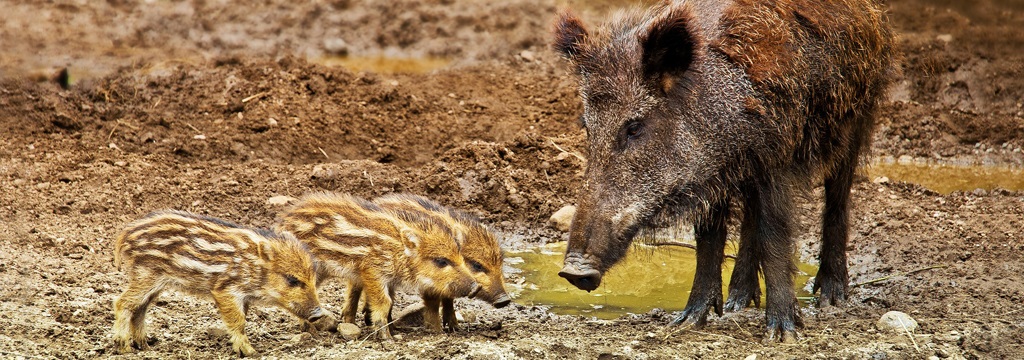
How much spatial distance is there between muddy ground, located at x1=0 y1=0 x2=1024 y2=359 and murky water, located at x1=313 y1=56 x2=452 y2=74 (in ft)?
0.56

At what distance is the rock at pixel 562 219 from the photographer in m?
7.54

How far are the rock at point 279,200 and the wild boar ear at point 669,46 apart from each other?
3.33 meters

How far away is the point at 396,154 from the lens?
879cm

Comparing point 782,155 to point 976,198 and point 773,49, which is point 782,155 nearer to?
point 773,49

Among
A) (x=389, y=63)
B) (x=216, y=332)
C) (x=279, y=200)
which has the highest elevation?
(x=389, y=63)

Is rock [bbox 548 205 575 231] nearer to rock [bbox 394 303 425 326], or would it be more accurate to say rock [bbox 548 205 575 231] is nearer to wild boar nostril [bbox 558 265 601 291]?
rock [bbox 394 303 425 326]

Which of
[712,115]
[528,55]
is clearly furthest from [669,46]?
[528,55]

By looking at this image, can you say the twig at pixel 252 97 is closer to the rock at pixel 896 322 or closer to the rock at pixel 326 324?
the rock at pixel 326 324

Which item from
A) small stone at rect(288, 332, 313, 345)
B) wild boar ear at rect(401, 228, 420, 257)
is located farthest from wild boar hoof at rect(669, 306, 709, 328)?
small stone at rect(288, 332, 313, 345)

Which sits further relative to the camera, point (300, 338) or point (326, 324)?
point (326, 324)

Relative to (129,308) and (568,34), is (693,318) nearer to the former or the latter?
(568,34)

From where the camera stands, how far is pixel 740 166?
5.16 m

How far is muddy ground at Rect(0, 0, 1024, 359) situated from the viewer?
5230 mm

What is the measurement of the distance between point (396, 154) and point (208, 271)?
3.98m
